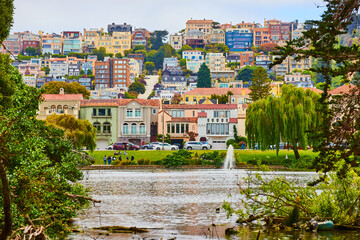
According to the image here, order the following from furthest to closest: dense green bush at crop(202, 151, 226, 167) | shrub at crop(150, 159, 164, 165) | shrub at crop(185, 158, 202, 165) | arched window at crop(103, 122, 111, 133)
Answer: arched window at crop(103, 122, 111, 133)
shrub at crop(150, 159, 164, 165)
shrub at crop(185, 158, 202, 165)
dense green bush at crop(202, 151, 226, 167)

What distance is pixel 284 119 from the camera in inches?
2630

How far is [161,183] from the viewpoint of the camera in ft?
181

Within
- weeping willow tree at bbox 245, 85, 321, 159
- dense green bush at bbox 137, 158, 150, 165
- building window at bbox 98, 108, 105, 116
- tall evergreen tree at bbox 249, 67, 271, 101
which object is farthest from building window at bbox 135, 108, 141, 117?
weeping willow tree at bbox 245, 85, 321, 159

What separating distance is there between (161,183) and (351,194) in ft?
99.3

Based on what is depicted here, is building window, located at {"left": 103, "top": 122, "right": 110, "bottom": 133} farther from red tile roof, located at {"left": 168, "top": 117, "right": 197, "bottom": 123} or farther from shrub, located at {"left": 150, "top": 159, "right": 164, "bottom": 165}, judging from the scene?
shrub, located at {"left": 150, "top": 159, "right": 164, "bottom": 165}

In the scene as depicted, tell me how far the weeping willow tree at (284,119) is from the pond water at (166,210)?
10957 mm

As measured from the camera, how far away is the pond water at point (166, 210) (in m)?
26.2

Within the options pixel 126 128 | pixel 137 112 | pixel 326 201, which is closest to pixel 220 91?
pixel 137 112

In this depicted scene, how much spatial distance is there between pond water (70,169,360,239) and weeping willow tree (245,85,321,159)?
35.9 ft

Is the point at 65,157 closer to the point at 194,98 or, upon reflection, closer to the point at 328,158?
the point at 328,158

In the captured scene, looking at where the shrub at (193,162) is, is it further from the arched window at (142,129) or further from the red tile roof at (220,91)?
the red tile roof at (220,91)

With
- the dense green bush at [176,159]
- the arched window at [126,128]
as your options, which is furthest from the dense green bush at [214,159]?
the arched window at [126,128]

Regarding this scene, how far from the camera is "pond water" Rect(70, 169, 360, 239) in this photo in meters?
26.2

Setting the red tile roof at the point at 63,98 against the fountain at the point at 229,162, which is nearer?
the fountain at the point at 229,162
